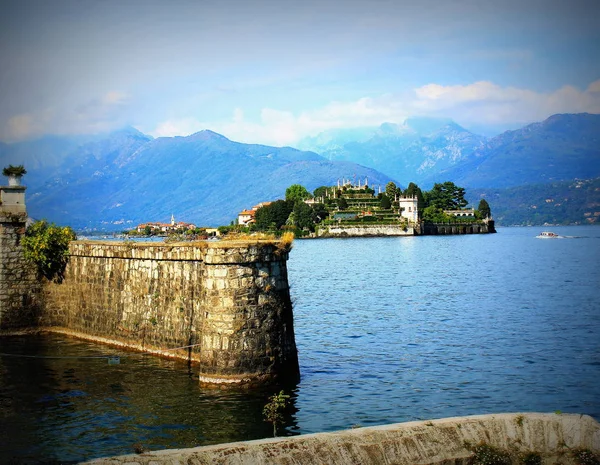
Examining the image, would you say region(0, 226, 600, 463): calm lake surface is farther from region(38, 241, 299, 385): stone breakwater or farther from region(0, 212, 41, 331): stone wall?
region(0, 212, 41, 331): stone wall

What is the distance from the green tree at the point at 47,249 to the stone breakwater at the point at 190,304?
0.46 metres

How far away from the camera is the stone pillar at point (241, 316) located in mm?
18922

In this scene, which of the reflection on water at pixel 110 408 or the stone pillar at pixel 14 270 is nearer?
the reflection on water at pixel 110 408

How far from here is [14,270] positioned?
1082 inches

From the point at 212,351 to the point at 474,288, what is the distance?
43.9 meters

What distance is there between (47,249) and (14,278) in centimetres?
166

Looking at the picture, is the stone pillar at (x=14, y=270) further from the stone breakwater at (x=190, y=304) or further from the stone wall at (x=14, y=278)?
the stone breakwater at (x=190, y=304)

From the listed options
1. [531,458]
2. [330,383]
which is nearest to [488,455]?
[531,458]

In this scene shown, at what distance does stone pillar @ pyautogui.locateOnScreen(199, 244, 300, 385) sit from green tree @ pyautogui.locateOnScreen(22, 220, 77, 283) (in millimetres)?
10590

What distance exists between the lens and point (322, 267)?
89625 millimetres

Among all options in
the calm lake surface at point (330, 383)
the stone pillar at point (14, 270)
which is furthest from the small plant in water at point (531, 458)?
the stone pillar at point (14, 270)

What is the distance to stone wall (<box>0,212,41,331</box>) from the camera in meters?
27.3

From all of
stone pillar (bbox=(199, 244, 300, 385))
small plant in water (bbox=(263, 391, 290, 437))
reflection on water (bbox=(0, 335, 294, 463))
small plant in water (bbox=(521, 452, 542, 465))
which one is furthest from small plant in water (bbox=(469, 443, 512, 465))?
stone pillar (bbox=(199, 244, 300, 385))

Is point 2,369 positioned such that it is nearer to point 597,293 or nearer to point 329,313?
point 329,313
